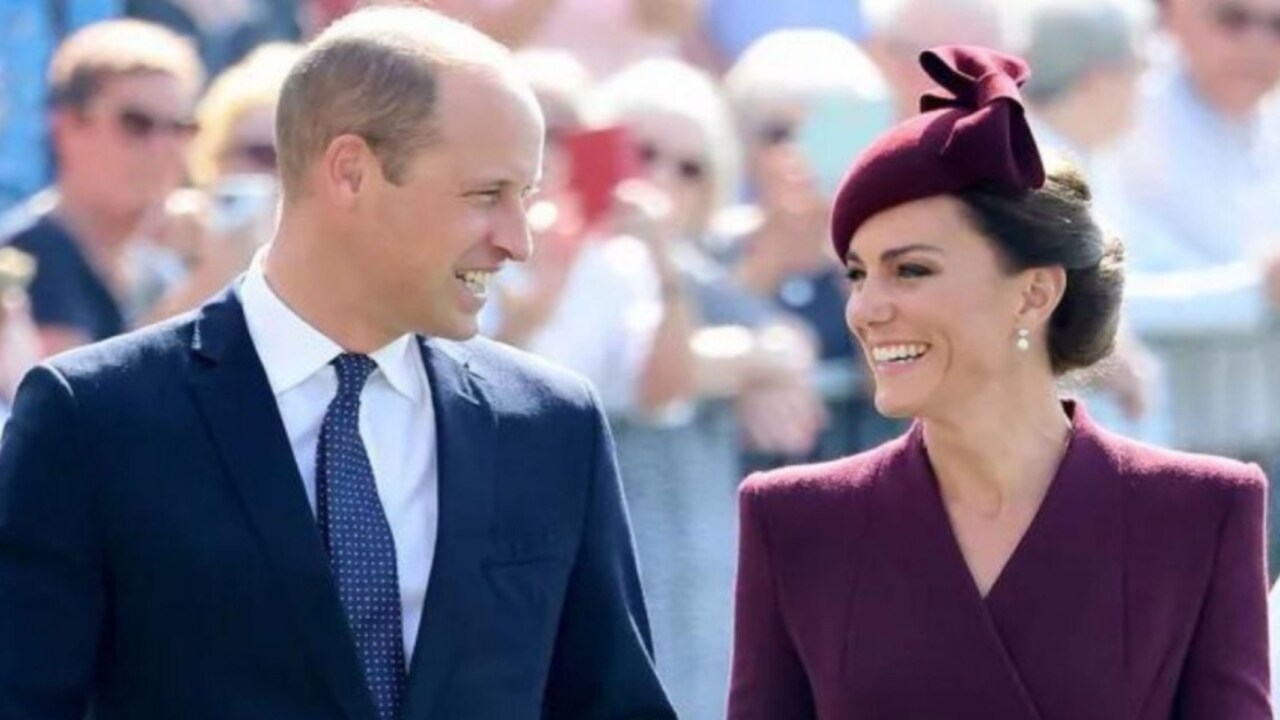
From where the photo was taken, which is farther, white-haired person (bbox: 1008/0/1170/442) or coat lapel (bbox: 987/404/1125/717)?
white-haired person (bbox: 1008/0/1170/442)

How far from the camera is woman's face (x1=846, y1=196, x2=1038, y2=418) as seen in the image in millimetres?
4863

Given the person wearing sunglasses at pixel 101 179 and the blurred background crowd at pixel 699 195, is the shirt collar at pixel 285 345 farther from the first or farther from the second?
the person wearing sunglasses at pixel 101 179

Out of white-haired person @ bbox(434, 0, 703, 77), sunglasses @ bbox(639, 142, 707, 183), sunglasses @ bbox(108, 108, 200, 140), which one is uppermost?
white-haired person @ bbox(434, 0, 703, 77)

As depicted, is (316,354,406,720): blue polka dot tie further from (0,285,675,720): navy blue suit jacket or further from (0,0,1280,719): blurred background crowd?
(0,0,1280,719): blurred background crowd

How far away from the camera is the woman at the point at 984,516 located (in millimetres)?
4836

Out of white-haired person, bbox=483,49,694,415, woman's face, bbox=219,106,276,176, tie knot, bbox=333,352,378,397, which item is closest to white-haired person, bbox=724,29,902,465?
white-haired person, bbox=483,49,694,415

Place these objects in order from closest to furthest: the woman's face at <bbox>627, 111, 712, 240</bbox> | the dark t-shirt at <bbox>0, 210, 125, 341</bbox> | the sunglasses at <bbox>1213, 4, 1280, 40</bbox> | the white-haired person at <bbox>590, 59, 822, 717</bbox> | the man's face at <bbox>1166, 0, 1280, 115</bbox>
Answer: the dark t-shirt at <bbox>0, 210, 125, 341</bbox> < the white-haired person at <bbox>590, 59, 822, 717</bbox> < the woman's face at <bbox>627, 111, 712, 240</bbox> < the man's face at <bbox>1166, 0, 1280, 115</bbox> < the sunglasses at <bbox>1213, 4, 1280, 40</bbox>

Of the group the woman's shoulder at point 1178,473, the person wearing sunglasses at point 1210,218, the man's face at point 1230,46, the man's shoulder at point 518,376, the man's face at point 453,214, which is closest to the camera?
the man's face at point 453,214

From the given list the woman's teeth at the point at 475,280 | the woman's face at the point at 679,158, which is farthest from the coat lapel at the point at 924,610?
the woman's face at the point at 679,158

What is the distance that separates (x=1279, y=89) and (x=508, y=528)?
5107 millimetres

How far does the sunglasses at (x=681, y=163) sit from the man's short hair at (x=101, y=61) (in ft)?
3.89

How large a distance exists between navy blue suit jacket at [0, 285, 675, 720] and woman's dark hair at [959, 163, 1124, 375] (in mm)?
756

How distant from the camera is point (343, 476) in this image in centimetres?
460

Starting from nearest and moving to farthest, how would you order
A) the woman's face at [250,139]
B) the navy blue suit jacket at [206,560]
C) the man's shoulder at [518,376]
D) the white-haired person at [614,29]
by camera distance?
the navy blue suit jacket at [206,560]
the man's shoulder at [518,376]
the woman's face at [250,139]
the white-haired person at [614,29]
